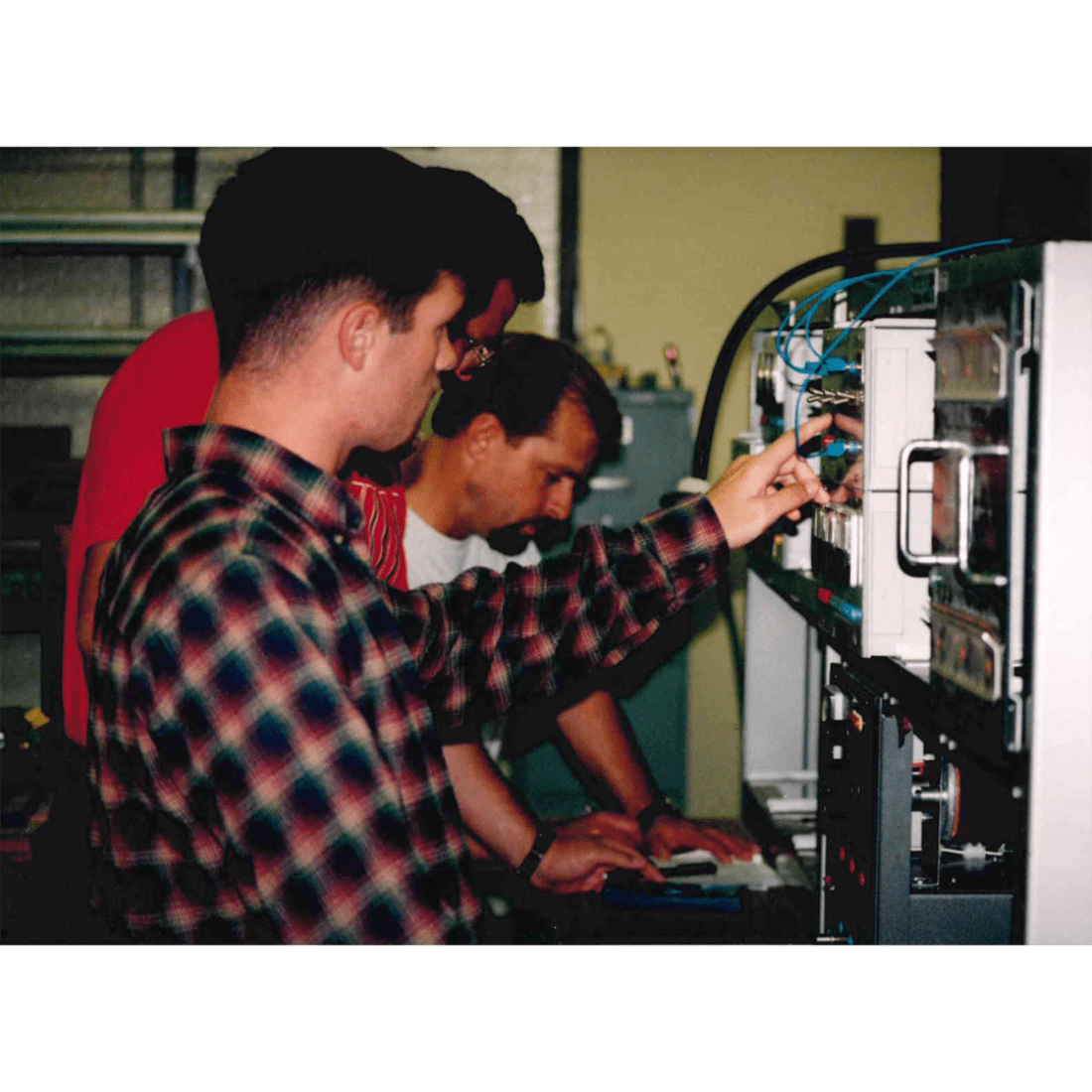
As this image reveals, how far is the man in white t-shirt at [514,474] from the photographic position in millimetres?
2533

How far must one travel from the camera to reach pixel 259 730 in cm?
90

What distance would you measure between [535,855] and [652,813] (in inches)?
20.3

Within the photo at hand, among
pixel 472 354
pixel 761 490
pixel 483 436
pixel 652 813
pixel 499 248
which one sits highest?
pixel 499 248

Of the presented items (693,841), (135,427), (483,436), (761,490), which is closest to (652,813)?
(693,841)

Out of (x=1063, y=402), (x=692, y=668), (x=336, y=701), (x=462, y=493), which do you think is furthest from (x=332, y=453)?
(x=692, y=668)

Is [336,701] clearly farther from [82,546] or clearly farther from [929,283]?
[82,546]

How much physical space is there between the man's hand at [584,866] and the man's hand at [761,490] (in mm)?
665

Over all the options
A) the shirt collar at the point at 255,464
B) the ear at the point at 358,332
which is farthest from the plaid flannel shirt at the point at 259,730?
the ear at the point at 358,332

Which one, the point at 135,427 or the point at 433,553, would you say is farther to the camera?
the point at 433,553

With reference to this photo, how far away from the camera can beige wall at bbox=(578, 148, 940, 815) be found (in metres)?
3.78

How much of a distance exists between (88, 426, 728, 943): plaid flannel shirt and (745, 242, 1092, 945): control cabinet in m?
0.55

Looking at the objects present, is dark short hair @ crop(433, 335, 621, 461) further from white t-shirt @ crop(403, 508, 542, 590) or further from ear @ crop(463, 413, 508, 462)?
white t-shirt @ crop(403, 508, 542, 590)

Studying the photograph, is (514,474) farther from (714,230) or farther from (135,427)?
(714,230)

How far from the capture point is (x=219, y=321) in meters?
1.15
